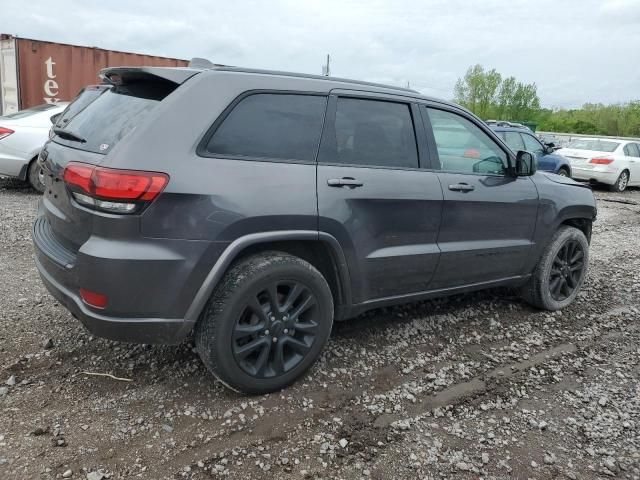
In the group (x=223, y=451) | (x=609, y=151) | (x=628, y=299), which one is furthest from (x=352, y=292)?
(x=609, y=151)

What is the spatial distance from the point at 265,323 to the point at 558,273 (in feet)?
9.65

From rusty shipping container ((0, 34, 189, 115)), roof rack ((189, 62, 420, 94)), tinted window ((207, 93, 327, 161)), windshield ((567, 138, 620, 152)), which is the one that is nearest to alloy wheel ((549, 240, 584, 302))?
roof rack ((189, 62, 420, 94))

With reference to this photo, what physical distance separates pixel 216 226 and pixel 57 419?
1.30 m

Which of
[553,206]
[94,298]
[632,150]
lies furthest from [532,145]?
[94,298]

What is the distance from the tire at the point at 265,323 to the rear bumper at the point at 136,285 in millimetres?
169

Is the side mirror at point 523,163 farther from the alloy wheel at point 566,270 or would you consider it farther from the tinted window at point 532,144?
the tinted window at point 532,144

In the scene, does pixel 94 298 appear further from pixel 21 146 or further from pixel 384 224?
pixel 21 146

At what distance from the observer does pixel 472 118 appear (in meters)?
3.98

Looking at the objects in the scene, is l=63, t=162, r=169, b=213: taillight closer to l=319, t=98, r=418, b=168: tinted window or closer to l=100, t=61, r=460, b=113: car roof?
l=100, t=61, r=460, b=113: car roof

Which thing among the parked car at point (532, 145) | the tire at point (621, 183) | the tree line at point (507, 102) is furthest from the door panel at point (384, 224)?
the tree line at point (507, 102)

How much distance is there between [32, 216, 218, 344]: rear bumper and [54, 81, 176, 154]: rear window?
554 millimetres

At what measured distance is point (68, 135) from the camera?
3.02m

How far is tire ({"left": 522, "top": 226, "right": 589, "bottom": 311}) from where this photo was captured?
4473 mm

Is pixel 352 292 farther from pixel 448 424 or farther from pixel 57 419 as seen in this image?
pixel 57 419
